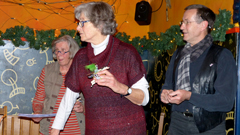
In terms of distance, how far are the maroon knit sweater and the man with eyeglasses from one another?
371 millimetres

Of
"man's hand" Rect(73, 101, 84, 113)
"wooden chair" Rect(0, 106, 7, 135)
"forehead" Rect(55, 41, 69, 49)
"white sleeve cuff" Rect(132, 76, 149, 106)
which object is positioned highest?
"forehead" Rect(55, 41, 69, 49)

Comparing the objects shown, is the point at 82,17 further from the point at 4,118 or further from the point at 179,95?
the point at 4,118

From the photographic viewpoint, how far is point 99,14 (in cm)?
188

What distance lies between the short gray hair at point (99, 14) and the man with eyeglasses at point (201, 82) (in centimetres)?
72

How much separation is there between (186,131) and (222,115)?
12.4 inches

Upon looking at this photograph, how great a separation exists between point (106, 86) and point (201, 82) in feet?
2.67

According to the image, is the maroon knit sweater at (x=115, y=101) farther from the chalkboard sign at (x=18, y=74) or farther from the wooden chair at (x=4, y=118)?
the chalkboard sign at (x=18, y=74)

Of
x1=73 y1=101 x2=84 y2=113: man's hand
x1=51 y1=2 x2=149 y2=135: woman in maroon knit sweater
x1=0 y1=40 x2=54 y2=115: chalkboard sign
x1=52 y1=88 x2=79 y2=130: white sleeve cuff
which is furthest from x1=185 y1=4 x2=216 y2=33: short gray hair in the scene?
x1=0 y1=40 x2=54 y2=115: chalkboard sign

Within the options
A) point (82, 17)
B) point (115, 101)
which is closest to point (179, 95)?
point (115, 101)

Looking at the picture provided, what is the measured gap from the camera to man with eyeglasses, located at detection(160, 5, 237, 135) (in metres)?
1.95

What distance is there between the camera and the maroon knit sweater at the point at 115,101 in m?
1.76

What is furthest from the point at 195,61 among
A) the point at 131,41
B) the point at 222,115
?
the point at 131,41

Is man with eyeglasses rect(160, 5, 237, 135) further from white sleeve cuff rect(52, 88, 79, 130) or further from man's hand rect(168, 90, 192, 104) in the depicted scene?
white sleeve cuff rect(52, 88, 79, 130)

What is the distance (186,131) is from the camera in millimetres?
2078
